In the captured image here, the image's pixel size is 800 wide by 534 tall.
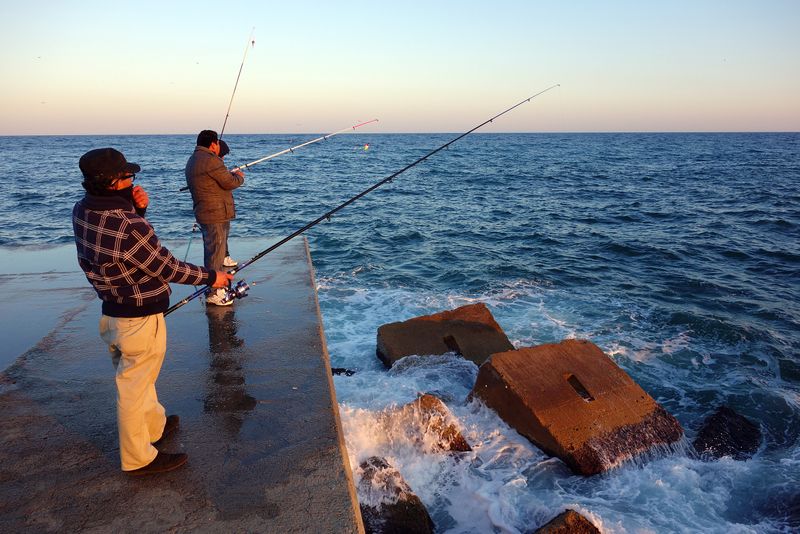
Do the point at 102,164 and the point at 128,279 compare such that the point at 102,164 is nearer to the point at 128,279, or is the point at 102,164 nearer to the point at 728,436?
the point at 128,279

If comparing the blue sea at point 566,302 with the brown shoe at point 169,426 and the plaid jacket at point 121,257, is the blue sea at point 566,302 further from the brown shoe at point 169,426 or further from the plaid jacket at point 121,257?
the plaid jacket at point 121,257

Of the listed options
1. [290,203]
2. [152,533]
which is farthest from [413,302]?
[290,203]

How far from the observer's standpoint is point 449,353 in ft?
20.9

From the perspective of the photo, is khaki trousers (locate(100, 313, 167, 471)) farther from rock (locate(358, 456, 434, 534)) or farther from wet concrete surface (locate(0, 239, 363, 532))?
rock (locate(358, 456, 434, 534))

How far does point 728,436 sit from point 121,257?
592 cm

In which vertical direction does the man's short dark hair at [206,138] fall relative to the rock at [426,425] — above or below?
above

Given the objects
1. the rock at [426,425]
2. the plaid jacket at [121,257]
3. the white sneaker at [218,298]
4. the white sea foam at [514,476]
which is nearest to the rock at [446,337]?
the white sea foam at [514,476]

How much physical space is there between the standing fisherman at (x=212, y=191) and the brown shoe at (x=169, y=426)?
201 centimetres

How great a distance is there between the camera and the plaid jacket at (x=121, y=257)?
2432 mm

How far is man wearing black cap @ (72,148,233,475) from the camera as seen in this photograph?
243 centimetres

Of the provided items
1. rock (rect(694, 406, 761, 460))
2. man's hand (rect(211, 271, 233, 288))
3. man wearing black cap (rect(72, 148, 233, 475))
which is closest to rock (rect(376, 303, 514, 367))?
rock (rect(694, 406, 761, 460))

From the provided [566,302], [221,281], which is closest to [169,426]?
[221,281]

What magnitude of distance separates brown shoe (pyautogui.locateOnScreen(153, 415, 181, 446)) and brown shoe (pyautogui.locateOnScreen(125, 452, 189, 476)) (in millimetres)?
210

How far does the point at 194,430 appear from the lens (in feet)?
10.6
